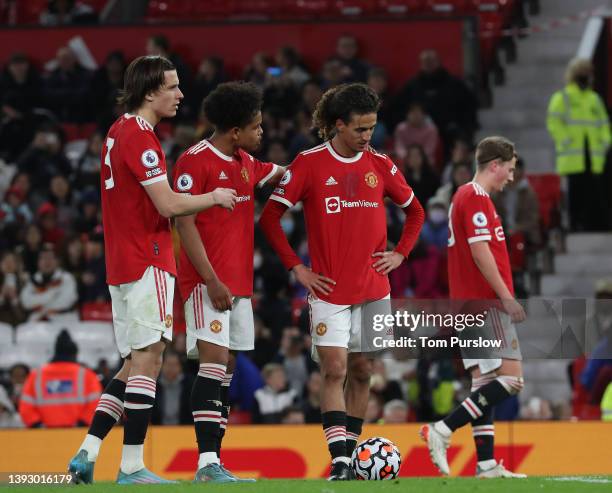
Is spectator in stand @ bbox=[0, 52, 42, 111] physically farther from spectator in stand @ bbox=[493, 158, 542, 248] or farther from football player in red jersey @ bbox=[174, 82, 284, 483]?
football player in red jersey @ bbox=[174, 82, 284, 483]

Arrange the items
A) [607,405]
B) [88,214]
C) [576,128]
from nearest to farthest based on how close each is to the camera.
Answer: [607,405], [576,128], [88,214]

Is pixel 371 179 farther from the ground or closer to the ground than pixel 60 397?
farther from the ground

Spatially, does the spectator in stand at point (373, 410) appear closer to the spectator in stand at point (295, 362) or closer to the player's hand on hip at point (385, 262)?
the spectator in stand at point (295, 362)

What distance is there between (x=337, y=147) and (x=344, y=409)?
1584mm

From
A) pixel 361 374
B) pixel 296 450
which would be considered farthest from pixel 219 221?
pixel 296 450

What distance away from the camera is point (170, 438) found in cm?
1241

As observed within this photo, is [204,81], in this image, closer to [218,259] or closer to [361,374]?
[361,374]

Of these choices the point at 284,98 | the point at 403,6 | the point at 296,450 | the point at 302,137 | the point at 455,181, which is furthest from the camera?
the point at 403,6

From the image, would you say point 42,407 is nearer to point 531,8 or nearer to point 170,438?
point 170,438

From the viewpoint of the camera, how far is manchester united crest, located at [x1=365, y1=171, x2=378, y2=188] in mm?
8953

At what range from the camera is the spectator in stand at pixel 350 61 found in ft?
60.7

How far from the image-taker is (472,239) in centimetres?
970

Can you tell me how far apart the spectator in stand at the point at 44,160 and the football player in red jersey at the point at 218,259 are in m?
10.0

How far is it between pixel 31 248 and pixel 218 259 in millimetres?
8707
